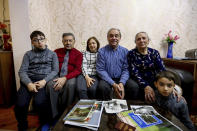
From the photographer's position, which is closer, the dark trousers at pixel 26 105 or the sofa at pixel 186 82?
the dark trousers at pixel 26 105

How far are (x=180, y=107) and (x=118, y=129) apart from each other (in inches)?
29.1

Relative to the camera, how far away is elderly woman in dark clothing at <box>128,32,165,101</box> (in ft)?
4.61

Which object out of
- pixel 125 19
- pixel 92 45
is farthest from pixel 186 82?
pixel 125 19

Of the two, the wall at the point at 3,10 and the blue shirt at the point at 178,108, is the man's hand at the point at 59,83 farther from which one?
the wall at the point at 3,10

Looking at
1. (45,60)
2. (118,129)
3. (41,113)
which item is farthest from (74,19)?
(118,129)

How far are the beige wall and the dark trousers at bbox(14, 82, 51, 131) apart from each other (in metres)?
1.22

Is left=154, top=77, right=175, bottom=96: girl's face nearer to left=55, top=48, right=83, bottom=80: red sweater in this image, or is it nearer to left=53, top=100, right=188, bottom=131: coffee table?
left=53, top=100, right=188, bottom=131: coffee table

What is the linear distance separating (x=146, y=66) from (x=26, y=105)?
1473mm

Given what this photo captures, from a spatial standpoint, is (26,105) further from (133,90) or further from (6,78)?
(133,90)

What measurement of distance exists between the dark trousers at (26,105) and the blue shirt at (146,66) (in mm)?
1120

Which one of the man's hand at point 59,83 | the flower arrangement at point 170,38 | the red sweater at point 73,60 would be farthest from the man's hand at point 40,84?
the flower arrangement at point 170,38

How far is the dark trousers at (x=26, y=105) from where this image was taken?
1.21 meters

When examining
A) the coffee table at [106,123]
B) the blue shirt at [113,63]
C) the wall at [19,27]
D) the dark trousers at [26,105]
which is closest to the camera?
the coffee table at [106,123]

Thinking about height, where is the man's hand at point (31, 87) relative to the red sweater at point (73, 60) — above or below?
below
